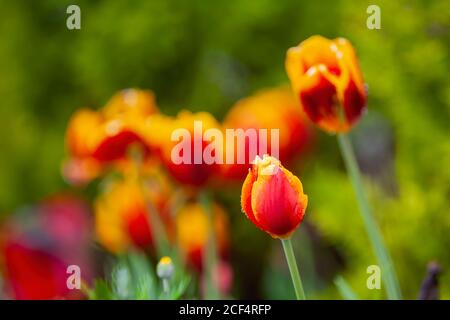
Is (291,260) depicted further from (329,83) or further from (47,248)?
(47,248)

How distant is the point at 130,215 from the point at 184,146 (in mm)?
161

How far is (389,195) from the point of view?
1086 millimetres

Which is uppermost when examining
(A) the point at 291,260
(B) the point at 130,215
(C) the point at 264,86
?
(C) the point at 264,86

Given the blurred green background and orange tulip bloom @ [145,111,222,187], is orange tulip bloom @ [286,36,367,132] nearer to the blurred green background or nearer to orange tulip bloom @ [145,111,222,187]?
orange tulip bloom @ [145,111,222,187]

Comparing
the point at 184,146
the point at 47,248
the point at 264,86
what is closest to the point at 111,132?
the point at 184,146

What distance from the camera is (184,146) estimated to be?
79cm

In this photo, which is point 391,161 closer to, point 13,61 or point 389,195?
point 389,195

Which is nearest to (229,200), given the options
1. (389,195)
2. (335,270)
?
(335,270)

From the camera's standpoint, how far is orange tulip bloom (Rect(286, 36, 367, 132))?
2.20 feet

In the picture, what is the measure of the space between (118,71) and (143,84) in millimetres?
53

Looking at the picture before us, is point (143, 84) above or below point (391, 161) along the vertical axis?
above
